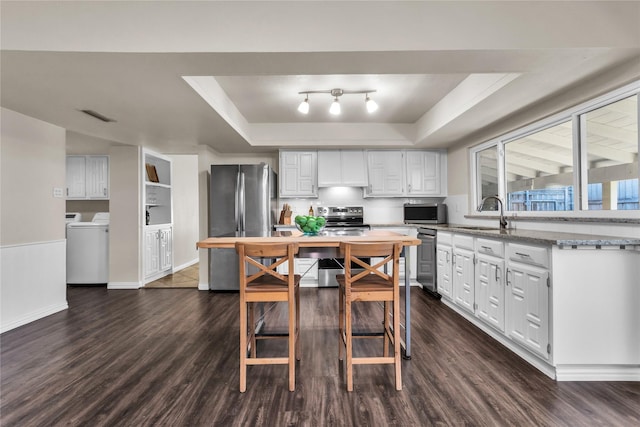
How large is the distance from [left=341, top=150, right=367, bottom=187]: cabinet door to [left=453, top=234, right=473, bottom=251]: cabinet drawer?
203 centimetres

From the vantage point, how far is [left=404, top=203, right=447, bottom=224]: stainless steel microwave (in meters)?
5.19

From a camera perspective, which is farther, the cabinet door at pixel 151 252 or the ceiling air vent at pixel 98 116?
the cabinet door at pixel 151 252

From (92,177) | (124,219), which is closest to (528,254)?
(124,219)

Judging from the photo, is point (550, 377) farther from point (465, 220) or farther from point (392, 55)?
point (465, 220)

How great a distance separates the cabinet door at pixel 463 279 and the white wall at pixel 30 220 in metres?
4.65

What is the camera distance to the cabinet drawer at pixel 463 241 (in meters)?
3.21

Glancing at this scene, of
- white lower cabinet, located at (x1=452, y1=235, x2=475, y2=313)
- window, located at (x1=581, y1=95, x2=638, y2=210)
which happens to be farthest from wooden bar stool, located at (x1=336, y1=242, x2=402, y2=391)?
window, located at (x1=581, y1=95, x2=638, y2=210)

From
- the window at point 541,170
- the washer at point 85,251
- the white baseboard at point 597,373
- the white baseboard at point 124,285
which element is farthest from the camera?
the washer at point 85,251

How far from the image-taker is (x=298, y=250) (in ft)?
7.76

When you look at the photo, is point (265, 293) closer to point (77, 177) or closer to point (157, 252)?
point (157, 252)

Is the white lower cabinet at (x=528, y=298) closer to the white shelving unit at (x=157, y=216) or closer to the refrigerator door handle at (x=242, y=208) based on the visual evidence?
the refrigerator door handle at (x=242, y=208)

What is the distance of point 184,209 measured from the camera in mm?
7031

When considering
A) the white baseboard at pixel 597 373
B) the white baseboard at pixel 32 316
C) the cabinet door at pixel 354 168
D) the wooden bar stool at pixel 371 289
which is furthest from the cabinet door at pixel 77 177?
the white baseboard at pixel 597 373

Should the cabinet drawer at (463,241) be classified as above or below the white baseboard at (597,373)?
above
